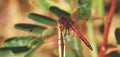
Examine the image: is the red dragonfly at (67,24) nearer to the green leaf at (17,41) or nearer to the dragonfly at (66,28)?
the dragonfly at (66,28)

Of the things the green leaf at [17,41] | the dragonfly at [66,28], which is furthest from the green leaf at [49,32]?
the green leaf at [17,41]

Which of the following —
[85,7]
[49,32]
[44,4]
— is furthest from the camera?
[44,4]

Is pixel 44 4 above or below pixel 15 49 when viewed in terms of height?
above

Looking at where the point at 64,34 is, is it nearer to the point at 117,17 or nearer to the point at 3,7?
the point at 117,17

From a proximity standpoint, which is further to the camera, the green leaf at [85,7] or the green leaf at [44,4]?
the green leaf at [44,4]

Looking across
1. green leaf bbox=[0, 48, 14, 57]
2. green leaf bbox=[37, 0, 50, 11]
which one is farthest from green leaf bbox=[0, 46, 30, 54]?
green leaf bbox=[37, 0, 50, 11]

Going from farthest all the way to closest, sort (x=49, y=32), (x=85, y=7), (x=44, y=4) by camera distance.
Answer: (x=44, y=4) → (x=85, y=7) → (x=49, y=32)

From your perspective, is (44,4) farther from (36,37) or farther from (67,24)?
(67,24)

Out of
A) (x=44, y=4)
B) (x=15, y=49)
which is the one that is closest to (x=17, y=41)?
(x=15, y=49)

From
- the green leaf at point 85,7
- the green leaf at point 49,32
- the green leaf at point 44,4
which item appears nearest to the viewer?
the green leaf at point 49,32

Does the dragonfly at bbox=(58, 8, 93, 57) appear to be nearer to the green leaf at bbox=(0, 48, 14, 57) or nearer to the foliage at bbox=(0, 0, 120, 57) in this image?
the foliage at bbox=(0, 0, 120, 57)

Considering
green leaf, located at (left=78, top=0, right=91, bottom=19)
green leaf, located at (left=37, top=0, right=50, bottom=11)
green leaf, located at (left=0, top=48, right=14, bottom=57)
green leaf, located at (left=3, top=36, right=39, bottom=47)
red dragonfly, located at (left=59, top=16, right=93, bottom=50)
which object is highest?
green leaf, located at (left=37, top=0, right=50, bottom=11)
